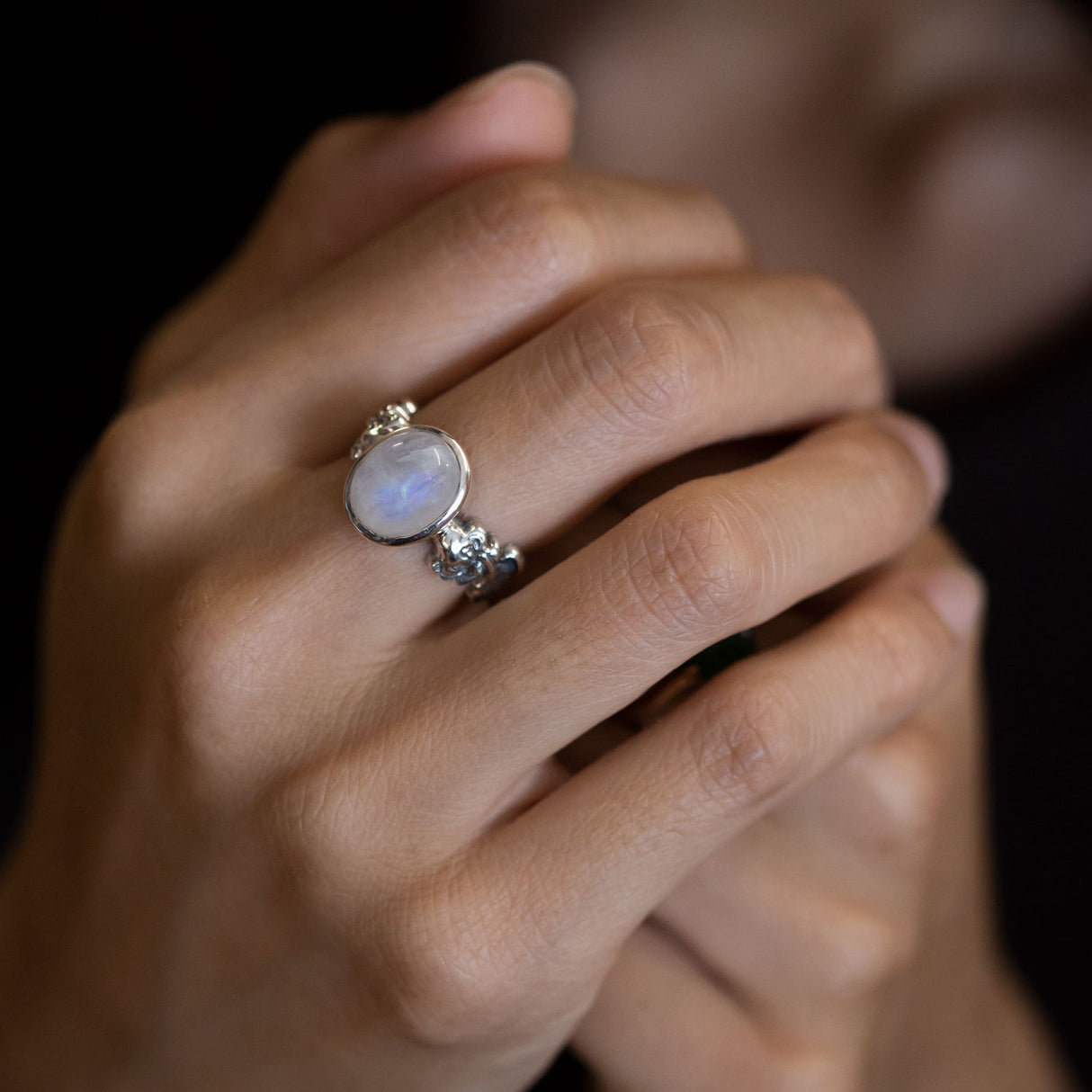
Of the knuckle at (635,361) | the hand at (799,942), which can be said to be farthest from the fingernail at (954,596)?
the knuckle at (635,361)

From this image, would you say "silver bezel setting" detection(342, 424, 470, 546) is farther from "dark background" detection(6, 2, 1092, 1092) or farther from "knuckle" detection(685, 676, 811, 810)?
"dark background" detection(6, 2, 1092, 1092)

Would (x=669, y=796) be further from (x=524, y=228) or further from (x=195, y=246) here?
(x=195, y=246)

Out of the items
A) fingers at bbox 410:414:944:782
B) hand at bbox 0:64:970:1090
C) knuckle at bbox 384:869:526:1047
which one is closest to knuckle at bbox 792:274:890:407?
hand at bbox 0:64:970:1090

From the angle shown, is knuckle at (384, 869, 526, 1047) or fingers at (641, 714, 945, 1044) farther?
fingers at (641, 714, 945, 1044)

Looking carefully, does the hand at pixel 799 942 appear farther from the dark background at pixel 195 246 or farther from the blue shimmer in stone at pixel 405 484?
the dark background at pixel 195 246

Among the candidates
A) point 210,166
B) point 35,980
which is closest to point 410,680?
point 35,980

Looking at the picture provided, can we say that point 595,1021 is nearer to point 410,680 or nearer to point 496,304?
point 410,680
